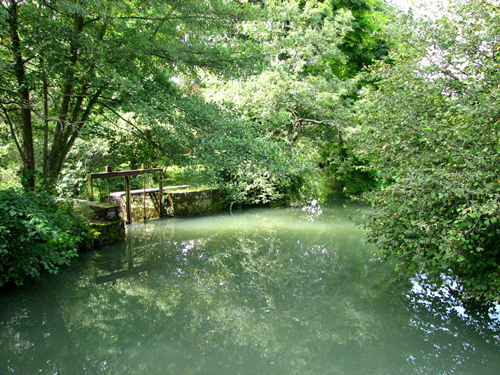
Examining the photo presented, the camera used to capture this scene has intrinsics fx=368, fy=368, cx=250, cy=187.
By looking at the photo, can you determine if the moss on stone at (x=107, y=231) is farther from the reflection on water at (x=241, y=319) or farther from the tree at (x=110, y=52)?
the tree at (x=110, y=52)

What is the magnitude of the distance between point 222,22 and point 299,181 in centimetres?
953

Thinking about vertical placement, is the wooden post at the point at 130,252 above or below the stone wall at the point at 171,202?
below

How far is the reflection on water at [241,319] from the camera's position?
4.20 meters

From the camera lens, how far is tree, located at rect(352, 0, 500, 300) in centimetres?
399

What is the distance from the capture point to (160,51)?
22.4 feet

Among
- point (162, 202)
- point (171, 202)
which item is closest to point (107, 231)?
point (162, 202)

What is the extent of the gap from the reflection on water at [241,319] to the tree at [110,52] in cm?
248

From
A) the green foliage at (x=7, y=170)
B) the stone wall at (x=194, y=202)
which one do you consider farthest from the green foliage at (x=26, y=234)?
the stone wall at (x=194, y=202)

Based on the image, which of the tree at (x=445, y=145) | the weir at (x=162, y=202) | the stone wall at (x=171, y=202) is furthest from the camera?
the stone wall at (x=171, y=202)

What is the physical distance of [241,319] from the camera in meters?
5.27

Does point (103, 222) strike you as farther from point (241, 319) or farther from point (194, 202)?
point (241, 319)

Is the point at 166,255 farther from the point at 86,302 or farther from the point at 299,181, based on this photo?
the point at 299,181

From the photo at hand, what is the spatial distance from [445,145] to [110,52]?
5566 millimetres

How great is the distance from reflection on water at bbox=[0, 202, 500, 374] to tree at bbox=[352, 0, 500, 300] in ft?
2.94
